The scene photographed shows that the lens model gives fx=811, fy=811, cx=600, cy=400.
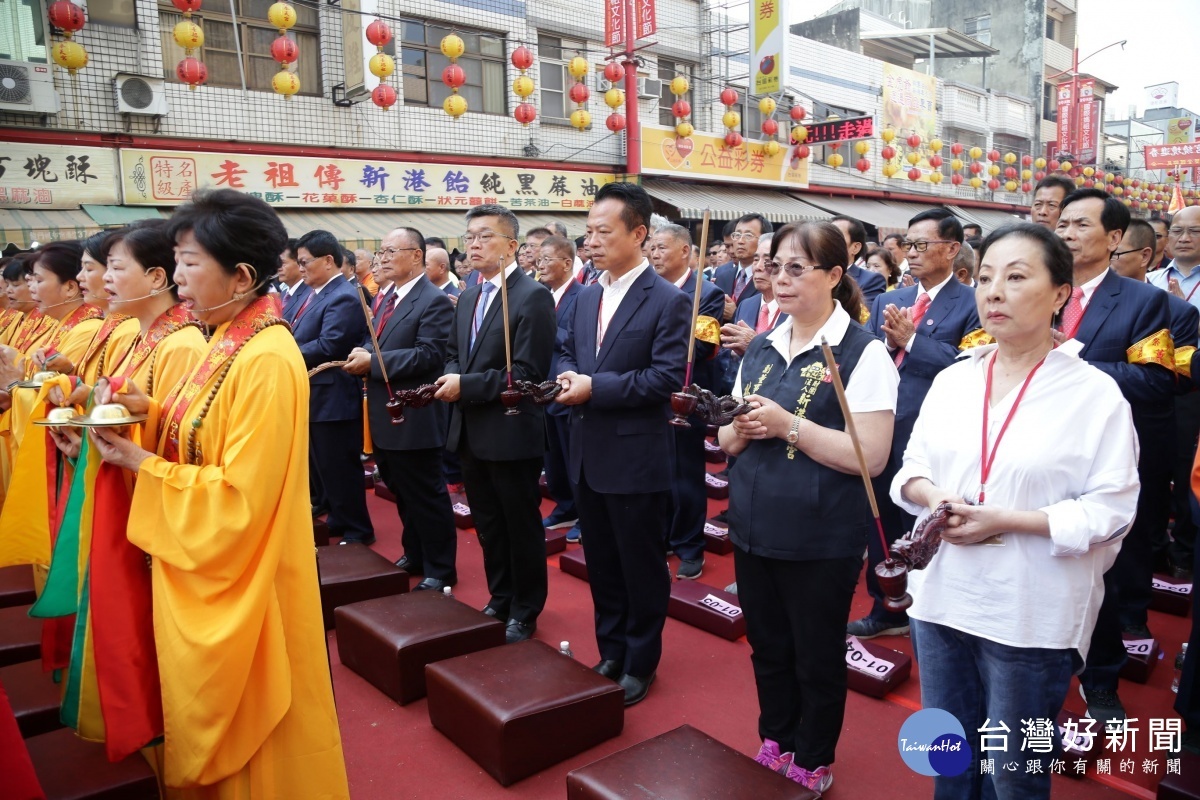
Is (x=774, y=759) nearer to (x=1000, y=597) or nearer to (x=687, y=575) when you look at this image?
(x=1000, y=597)

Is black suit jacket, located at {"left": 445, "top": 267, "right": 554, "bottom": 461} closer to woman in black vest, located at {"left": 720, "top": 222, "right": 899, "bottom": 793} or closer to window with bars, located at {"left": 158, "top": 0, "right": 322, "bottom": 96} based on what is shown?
woman in black vest, located at {"left": 720, "top": 222, "right": 899, "bottom": 793}

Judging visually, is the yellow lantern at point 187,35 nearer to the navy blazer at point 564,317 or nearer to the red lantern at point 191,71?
the red lantern at point 191,71

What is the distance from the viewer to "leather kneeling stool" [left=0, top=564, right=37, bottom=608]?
334 centimetres

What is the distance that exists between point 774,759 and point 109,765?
1.77m

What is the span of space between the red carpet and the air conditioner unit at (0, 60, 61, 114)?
24.0ft

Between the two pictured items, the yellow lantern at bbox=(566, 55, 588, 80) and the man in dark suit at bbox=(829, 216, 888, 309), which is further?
the yellow lantern at bbox=(566, 55, 588, 80)

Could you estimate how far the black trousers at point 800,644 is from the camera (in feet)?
6.93

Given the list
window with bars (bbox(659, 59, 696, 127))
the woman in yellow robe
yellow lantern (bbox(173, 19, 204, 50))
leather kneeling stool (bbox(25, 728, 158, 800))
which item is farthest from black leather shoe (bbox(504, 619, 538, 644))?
window with bars (bbox(659, 59, 696, 127))

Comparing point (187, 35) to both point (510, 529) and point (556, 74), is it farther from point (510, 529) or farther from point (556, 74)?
point (510, 529)

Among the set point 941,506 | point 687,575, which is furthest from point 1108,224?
point 687,575

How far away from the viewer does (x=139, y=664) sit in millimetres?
1883

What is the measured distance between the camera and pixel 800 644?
2.15m

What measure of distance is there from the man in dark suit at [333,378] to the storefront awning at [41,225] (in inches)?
197

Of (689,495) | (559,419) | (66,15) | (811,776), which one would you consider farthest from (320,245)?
(66,15)
